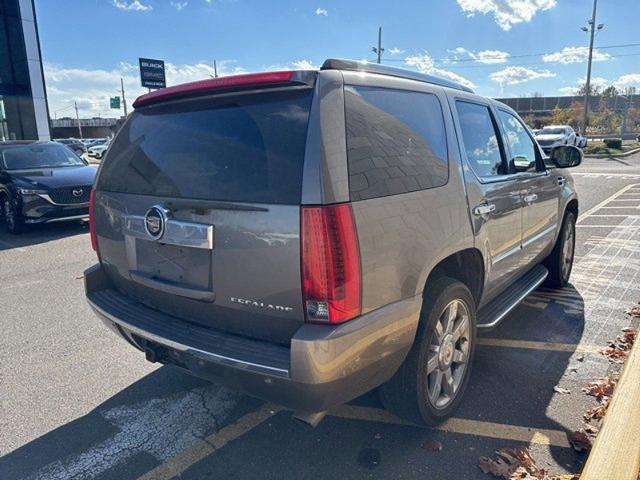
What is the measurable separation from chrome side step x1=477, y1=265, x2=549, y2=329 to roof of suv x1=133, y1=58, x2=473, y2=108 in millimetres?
1671

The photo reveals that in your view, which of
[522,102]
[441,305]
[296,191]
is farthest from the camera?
[522,102]

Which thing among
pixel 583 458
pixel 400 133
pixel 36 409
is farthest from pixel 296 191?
pixel 36 409

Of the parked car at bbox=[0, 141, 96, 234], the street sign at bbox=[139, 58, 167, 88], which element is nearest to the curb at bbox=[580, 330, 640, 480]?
Answer: the parked car at bbox=[0, 141, 96, 234]

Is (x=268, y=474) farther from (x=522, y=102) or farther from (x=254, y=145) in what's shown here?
(x=522, y=102)

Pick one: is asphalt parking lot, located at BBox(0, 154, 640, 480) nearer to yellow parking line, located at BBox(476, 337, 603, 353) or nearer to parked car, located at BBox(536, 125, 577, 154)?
yellow parking line, located at BBox(476, 337, 603, 353)

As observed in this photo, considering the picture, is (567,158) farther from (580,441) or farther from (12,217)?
(12,217)

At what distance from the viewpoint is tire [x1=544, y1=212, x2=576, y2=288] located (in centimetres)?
507

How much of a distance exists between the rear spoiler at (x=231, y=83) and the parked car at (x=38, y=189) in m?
6.67

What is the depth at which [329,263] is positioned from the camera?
202 cm

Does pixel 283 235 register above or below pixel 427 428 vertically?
above

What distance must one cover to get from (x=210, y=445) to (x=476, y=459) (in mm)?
1467

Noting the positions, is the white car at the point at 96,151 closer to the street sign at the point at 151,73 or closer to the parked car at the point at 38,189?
the street sign at the point at 151,73

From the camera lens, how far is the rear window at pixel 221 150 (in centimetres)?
212

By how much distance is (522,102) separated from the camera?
7119cm
